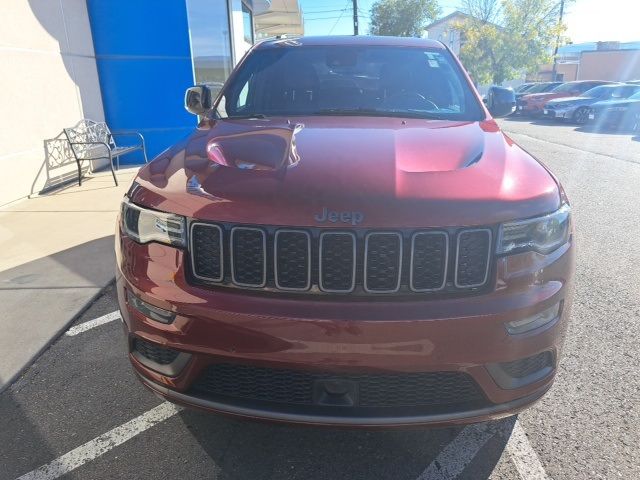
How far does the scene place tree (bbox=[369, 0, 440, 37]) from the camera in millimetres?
50103

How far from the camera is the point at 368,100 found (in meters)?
3.18

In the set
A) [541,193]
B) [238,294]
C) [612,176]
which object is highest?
[541,193]

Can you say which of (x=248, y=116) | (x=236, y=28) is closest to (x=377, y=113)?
(x=248, y=116)

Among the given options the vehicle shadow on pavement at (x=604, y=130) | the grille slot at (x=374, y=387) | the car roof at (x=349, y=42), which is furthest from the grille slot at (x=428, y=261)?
the vehicle shadow on pavement at (x=604, y=130)

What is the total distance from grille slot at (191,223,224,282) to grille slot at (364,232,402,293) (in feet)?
1.75

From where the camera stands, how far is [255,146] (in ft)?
7.29

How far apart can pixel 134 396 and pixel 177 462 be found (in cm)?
60

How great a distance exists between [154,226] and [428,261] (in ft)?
3.44

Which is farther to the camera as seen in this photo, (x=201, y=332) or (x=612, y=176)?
(x=612, y=176)

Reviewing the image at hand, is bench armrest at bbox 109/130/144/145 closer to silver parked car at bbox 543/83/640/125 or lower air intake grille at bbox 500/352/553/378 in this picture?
lower air intake grille at bbox 500/352/553/378

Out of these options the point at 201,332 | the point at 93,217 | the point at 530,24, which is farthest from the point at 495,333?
the point at 530,24

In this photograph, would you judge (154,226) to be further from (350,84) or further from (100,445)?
(350,84)

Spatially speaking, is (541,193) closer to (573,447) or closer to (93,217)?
(573,447)

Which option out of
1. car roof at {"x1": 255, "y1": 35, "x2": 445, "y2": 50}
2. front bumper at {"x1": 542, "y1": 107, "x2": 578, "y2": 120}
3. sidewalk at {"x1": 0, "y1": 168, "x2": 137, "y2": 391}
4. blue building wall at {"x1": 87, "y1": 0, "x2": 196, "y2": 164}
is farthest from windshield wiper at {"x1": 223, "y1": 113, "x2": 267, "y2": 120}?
front bumper at {"x1": 542, "y1": 107, "x2": 578, "y2": 120}
